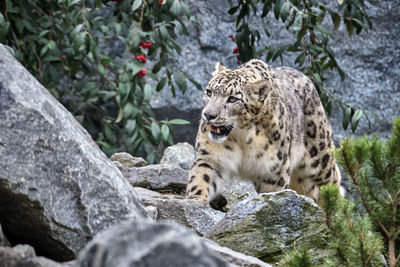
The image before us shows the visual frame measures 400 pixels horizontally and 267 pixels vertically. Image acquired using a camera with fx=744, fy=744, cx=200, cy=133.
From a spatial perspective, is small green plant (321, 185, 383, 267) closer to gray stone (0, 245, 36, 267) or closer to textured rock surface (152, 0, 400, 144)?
gray stone (0, 245, 36, 267)

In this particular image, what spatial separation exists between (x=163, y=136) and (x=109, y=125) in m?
1.19

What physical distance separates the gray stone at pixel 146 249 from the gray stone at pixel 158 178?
12.5ft

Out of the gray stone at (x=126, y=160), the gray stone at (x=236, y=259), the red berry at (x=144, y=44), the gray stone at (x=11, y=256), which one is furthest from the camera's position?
the red berry at (x=144, y=44)

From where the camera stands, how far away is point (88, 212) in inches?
121

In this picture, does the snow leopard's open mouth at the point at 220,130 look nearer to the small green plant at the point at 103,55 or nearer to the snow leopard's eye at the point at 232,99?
the snow leopard's eye at the point at 232,99

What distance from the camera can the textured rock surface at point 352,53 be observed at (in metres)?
9.53

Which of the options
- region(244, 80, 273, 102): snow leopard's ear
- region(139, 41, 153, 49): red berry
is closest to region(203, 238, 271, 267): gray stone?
region(244, 80, 273, 102): snow leopard's ear

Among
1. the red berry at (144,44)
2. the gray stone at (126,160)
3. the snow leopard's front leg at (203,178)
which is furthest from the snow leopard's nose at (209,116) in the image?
the red berry at (144,44)

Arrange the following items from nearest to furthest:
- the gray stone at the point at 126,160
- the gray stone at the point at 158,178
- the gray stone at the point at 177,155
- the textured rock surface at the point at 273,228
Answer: the textured rock surface at the point at 273,228 < the gray stone at the point at 158,178 < the gray stone at the point at 126,160 < the gray stone at the point at 177,155

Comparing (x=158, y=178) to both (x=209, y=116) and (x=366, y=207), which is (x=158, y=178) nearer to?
(x=209, y=116)

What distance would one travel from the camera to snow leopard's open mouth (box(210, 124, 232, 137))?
5.72 m

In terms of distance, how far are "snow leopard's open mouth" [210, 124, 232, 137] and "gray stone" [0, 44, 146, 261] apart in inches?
101

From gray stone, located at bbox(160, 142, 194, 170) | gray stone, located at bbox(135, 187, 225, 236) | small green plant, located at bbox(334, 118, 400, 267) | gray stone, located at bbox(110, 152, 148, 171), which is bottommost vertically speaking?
gray stone, located at bbox(160, 142, 194, 170)

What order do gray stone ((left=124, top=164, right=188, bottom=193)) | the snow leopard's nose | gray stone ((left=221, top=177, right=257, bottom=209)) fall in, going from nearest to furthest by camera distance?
the snow leopard's nose
gray stone ((left=124, top=164, right=188, bottom=193))
gray stone ((left=221, top=177, right=257, bottom=209))
